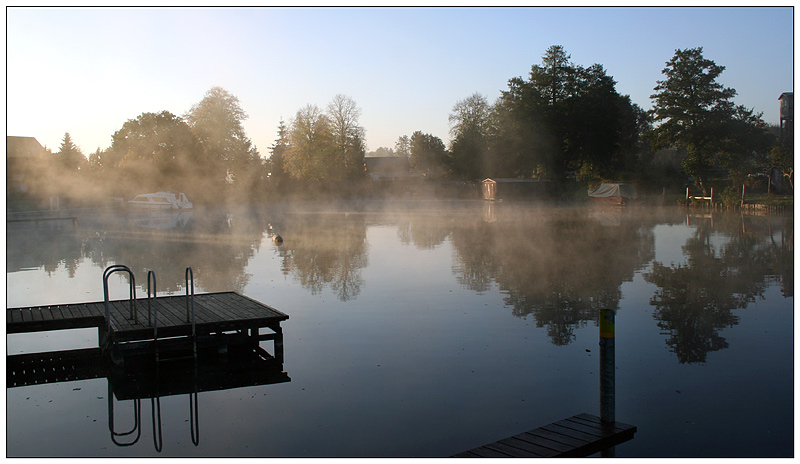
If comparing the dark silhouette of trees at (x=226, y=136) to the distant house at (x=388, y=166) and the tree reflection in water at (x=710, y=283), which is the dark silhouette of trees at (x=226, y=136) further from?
the tree reflection in water at (x=710, y=283)

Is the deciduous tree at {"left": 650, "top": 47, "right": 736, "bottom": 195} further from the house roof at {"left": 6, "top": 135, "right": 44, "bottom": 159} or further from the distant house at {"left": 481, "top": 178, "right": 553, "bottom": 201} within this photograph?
the house roof at {"left": 6, "top": 135, "right": 44, "bottom": 159}

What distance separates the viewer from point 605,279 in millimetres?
13945

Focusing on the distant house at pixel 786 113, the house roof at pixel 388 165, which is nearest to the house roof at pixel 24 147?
the house roof at pixel 388 165

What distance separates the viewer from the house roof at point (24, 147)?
175 ft

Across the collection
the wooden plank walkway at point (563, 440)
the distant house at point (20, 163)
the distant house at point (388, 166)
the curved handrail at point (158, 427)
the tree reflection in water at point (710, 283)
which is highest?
the distant house at point (388, 166)

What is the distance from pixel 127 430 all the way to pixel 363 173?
2596 inches

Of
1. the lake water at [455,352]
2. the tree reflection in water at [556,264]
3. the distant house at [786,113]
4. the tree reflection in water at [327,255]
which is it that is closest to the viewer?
the lake water at [455,352]

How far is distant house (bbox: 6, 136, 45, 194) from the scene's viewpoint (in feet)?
163

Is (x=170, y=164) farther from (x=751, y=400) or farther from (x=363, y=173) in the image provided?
(x=751, y=400)

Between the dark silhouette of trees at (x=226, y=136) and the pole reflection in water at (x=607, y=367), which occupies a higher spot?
the dark silhouette of trees at (x=226, y=136)

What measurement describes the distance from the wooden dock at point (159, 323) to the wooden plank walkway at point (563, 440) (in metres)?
3.72

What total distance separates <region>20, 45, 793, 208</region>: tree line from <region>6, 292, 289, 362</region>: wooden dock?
1629 inches

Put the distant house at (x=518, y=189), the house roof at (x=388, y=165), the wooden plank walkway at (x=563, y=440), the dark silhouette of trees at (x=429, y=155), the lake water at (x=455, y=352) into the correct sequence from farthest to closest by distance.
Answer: the house roof at (x=388, y=165), the dark silhouette of trees at (x=429, y=155), the distant house at (x=518, y=189), the lake water at (x=455, y=352), the wooden plank walkway at (x=563, y=440)

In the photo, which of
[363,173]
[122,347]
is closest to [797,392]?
[122,347]
